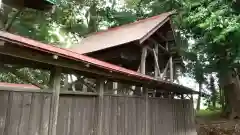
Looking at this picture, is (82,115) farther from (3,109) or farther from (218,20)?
(218,20)

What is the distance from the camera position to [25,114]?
11.8 feet

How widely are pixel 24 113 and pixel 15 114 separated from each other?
15 cm

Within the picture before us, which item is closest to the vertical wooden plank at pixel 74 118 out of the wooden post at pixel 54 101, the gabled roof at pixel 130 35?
the wooden post at pixel 54 101

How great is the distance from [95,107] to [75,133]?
0.76 m

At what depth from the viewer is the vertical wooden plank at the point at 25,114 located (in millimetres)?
3529

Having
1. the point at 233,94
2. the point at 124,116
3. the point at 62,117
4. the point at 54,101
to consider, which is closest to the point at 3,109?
the point at 54,101

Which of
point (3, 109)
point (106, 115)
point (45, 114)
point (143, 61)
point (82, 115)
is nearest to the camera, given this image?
point (3, 109)

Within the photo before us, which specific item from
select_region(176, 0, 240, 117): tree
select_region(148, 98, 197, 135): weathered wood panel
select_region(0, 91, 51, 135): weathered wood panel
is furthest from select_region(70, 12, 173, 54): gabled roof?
select_region(0, 91, 51, 135): weathered wood panel

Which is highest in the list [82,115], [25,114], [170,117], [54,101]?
[54,101]

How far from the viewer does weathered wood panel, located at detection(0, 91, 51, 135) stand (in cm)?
333

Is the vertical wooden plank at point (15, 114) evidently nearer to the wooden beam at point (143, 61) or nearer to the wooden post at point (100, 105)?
the wooden post at point (100, 105)

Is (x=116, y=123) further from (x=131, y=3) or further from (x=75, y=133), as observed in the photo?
(x=131, y=3)

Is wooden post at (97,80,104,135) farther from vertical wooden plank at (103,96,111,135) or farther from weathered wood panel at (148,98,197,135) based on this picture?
weathered wood panel at (148,98,197,135)

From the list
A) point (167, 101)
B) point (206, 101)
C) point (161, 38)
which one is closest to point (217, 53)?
point (161, 38)
